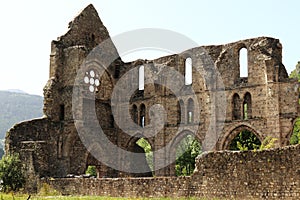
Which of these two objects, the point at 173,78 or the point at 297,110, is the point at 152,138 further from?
the point at 297,110

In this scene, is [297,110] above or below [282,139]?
above

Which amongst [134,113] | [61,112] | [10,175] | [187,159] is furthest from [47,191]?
[187,159]

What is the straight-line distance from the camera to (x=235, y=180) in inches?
630

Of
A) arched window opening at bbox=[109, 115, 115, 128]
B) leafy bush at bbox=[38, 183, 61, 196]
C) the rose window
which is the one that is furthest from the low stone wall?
arched window opening at bbox=[109, 115, 115, 128]

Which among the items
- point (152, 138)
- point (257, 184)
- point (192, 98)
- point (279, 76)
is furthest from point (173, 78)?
point (257, 184)

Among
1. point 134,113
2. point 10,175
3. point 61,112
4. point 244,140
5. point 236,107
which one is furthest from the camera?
point 244,140

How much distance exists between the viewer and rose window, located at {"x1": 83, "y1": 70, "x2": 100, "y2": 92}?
94.2 ft

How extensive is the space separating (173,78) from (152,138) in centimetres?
393

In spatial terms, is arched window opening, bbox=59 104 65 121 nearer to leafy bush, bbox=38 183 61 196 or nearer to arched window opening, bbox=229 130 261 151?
leafy bush, bbox=38 183 61 196

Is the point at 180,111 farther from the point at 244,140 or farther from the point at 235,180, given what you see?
the point at 235,180

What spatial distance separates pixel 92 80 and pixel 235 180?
1515 cm

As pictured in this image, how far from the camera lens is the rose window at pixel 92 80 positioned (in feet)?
94.2

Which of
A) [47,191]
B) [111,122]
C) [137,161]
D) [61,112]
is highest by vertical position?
[61,112]

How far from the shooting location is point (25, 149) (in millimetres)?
24609
